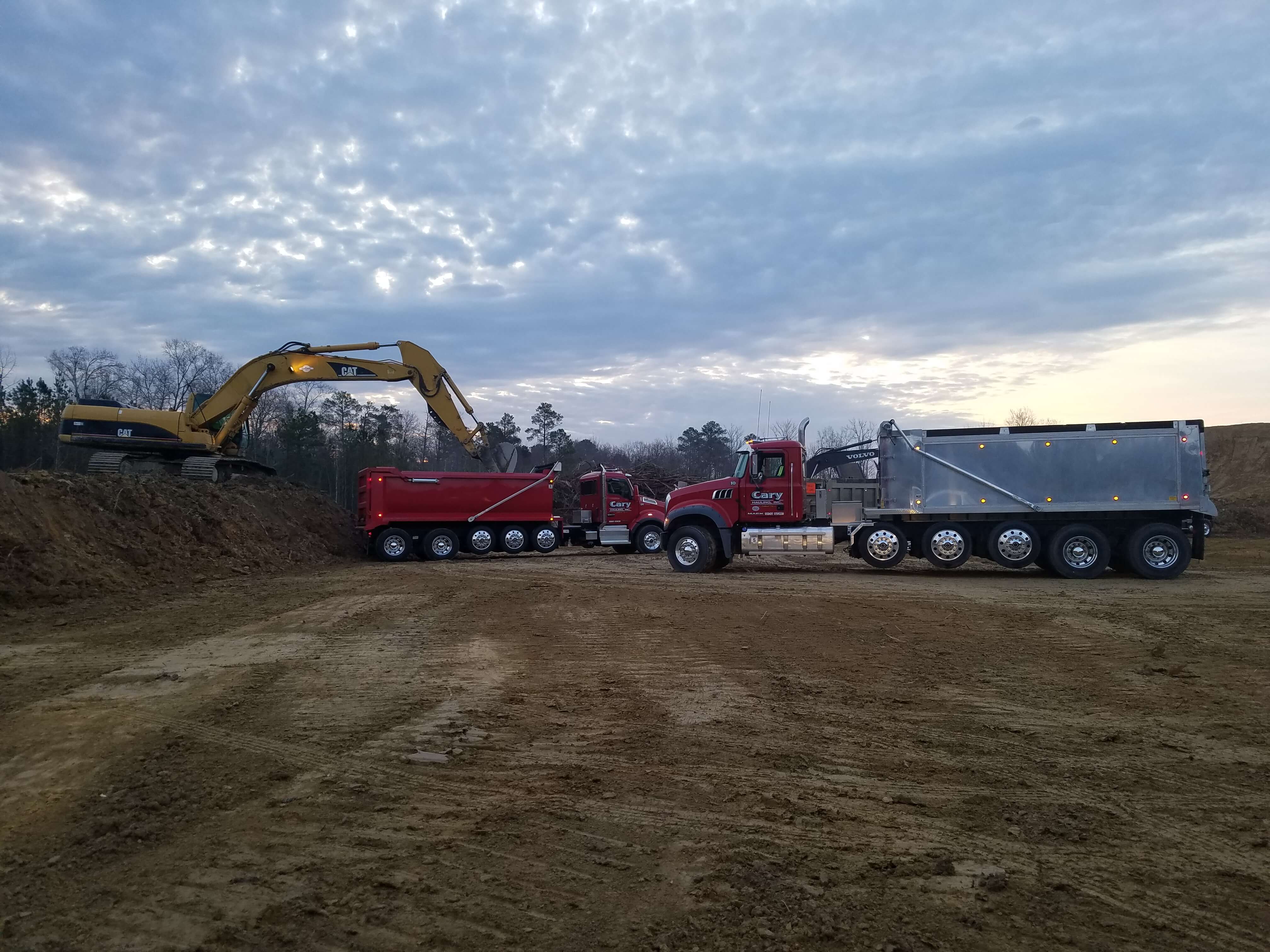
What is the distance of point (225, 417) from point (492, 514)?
8233 mm

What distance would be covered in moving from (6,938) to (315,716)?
10.0 ft

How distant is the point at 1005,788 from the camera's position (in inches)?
183

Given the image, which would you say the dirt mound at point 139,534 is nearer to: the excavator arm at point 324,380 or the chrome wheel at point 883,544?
the excavator arm at point 324,380

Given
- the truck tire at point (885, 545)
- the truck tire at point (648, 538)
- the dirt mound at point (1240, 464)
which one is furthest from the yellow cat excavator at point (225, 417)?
the dirt mound at point (1240, 464)

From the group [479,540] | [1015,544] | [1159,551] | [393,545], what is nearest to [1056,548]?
[1015,544]

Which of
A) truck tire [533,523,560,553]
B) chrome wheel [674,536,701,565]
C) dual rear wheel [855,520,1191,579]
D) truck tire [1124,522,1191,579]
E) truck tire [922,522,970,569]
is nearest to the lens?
truck tire [1124,522,1191,579]

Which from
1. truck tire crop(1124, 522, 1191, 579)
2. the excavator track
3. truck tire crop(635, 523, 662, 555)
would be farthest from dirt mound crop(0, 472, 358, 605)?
truck tire crop(1124, 522, 1191, 579)

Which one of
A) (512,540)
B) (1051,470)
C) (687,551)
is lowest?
(512,540)

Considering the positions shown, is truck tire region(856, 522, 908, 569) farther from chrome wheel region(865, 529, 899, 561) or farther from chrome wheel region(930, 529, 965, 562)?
chrome wheel region(930, 529, 965, 562)

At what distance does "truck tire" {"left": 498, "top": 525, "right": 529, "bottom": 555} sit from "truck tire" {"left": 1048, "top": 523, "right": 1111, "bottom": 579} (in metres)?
15.5

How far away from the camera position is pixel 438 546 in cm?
2470

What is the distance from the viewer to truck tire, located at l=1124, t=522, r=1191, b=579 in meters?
16.4

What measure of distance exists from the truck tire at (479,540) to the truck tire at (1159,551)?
57.5 ft

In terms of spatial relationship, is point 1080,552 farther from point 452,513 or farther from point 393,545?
point 393,545
